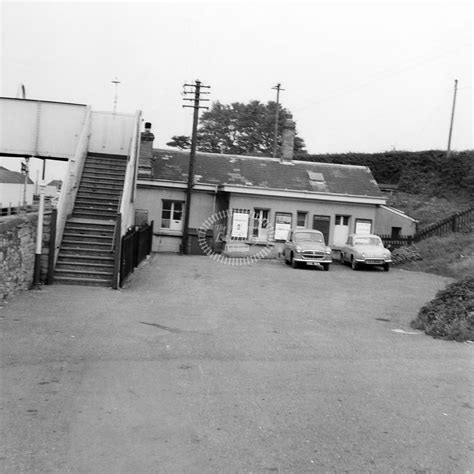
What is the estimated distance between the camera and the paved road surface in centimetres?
445

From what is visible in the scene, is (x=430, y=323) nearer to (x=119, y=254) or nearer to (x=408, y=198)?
(x=119, y=254)

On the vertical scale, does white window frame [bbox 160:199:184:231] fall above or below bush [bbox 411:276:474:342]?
above

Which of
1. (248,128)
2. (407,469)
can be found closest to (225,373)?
(407,469)

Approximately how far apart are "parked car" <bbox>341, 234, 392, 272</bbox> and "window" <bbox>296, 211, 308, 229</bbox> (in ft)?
11.1

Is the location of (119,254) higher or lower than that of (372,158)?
lower

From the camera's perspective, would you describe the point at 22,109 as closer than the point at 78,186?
No

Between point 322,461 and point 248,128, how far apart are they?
69.5 metres

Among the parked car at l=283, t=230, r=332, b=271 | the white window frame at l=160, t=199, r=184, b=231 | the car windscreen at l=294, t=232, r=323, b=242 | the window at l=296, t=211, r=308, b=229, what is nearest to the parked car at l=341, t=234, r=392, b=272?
the parked car at l=283, t=230, r=332, b=271

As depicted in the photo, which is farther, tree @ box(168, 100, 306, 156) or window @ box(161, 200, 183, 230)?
tree @ box(168, 100, 306, 156)

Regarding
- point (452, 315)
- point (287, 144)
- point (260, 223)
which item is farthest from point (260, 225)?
point (452, 315)

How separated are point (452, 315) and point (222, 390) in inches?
244

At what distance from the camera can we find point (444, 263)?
2353cm

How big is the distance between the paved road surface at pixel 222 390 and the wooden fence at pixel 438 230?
619 inches

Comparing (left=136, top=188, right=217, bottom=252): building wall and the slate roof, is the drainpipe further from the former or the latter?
the slate roof
